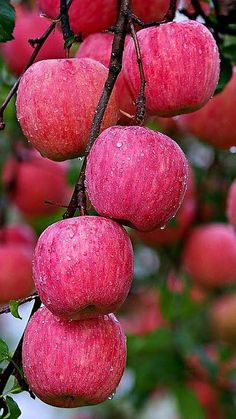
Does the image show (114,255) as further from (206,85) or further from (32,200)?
(32,200)

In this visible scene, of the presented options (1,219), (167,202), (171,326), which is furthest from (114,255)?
(171,326)

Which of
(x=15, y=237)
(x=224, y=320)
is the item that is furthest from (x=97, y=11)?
(x=224, y=320)

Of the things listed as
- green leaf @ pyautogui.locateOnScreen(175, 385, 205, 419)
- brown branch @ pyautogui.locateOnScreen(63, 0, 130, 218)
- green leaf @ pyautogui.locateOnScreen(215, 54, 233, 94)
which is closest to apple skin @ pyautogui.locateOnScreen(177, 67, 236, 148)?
green leaf @ pyautogui.locateOnScreen(215, 54, 233, 94)

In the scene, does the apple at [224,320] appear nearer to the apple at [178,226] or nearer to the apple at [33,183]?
the apple at [178,226]

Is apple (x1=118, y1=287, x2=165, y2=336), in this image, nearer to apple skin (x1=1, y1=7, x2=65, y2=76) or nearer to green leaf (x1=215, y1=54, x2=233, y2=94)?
apple skin (x1=1, y1=7, x2=65, y2=76)

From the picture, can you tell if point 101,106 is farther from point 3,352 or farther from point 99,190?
point 3,352

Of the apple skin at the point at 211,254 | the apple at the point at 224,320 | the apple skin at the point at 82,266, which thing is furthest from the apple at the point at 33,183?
the apple skin at the point at 82,266

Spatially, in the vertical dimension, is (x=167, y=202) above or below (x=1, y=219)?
above
